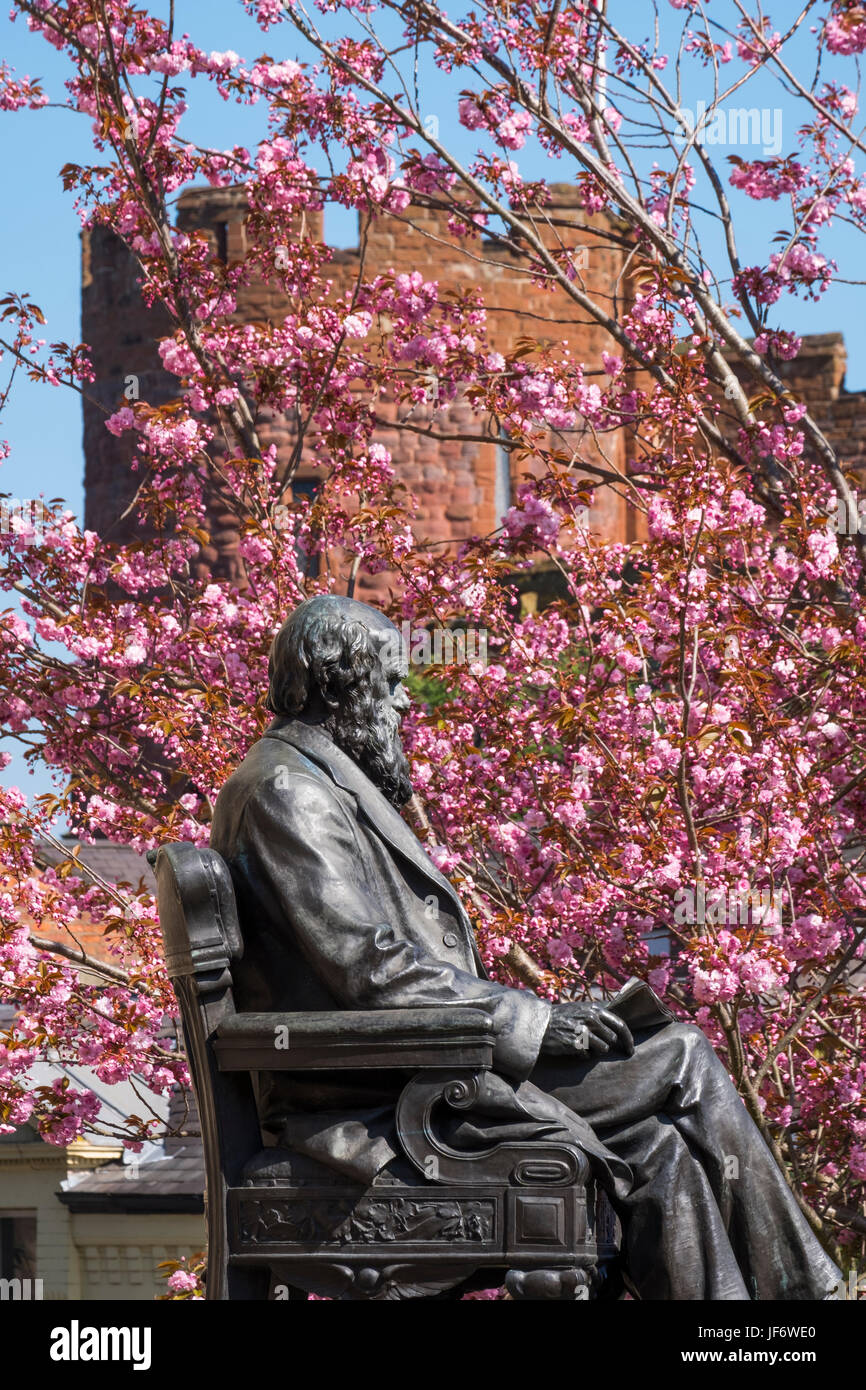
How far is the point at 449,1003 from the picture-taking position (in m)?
4.16

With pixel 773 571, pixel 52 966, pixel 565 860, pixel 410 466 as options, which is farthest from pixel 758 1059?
pixel 410 466

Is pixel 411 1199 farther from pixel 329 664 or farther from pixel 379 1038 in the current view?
pixel 329 664

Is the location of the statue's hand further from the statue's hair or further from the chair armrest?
the statue's hair

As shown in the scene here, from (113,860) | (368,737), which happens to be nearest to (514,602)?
(368,737)

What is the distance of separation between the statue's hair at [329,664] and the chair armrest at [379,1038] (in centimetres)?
77

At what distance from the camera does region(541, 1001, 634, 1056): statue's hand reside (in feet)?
14.2

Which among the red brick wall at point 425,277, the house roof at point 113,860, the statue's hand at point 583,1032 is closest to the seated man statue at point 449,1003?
the statue's hand at point 583,1032

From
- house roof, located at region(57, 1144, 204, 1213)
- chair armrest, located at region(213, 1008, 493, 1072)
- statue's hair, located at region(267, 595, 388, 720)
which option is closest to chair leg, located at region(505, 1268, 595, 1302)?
chair armrest, located at region(213, 1008, 493, 1072)

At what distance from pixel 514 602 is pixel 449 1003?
16.1 ft

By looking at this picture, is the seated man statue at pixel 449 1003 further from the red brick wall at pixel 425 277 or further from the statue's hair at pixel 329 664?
the red brick wall at pixel 425 277

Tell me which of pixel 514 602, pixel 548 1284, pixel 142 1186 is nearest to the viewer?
Result: pixel 548 1284
